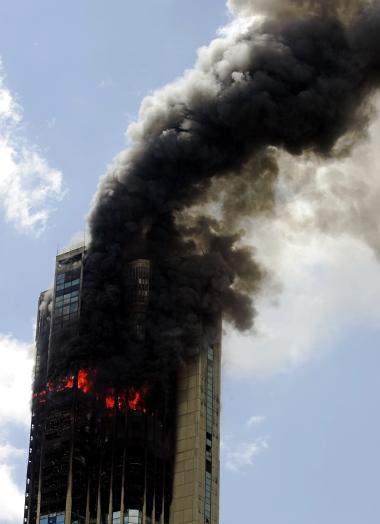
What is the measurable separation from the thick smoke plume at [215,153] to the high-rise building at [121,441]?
2378 millimetres

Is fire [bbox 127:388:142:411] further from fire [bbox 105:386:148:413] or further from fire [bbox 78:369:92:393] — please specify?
fire [bbox 78:369:92:393]

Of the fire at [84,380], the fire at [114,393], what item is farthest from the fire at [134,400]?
the fire at [84,380]

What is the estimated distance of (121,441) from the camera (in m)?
158

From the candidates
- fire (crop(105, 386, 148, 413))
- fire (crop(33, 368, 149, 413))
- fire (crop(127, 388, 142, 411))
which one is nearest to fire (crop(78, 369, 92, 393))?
fire (crop(33, 368, 149, 413))

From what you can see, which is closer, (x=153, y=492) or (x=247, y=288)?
(x=153, y=492)

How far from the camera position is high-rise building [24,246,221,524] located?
156750 millimetres

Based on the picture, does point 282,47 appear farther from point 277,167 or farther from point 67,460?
point 67,460

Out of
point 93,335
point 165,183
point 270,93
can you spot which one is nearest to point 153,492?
point 93,335

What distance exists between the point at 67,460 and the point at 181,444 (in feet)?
38.5

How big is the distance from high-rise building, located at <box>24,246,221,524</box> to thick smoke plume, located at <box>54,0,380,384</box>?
7.80 feet

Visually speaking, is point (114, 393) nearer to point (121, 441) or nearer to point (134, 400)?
point (134, 400)

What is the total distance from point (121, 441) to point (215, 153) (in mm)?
30106

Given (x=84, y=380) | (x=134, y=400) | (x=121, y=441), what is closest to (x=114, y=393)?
(x=134, y=400)

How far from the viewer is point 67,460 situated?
518ft
